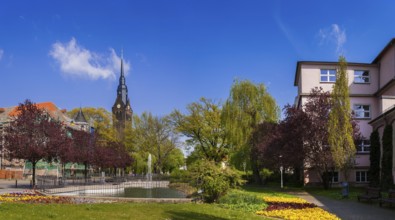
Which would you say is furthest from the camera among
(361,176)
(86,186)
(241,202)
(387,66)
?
(361,176)

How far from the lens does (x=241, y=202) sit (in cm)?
1641

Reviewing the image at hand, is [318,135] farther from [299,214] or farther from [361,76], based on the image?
[299,214]

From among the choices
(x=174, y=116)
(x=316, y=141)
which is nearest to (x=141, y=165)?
(x=174, y=116)

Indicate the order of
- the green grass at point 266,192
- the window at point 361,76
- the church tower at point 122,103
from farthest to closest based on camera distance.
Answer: the church tower at point 122,103, the window at point 361,76, the green grass at point 266,192

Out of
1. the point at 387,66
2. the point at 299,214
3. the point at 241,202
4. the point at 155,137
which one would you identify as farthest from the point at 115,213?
the point at 155,137

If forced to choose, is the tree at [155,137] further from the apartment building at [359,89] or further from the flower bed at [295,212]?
the flower bed at [295,212]

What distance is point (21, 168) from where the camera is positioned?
67.8 m

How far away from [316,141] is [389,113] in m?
5.43

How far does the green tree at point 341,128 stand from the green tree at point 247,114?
35.9ft

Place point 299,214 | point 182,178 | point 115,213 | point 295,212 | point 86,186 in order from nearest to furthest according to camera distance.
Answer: point 115,213 < point 299,214 < point 295,212 < point 182,178 < point 86,186

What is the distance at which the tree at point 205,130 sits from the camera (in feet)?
163

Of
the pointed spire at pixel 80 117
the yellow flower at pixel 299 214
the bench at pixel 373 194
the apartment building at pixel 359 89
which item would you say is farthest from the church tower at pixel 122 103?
the yellow flower at pixel 299 214

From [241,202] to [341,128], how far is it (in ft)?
47.0

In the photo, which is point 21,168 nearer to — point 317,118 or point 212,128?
point 212,128
